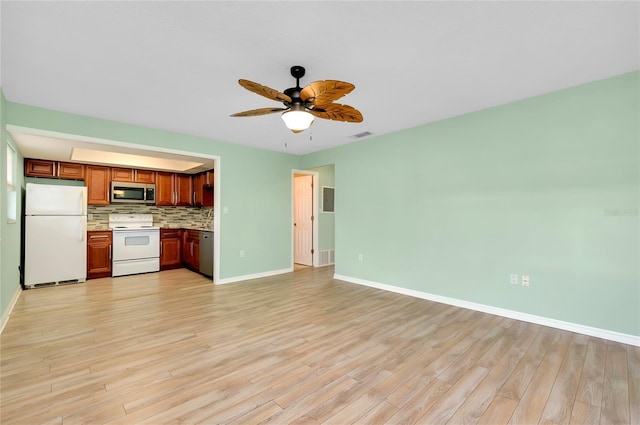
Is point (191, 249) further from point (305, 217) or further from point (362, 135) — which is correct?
point (362, 135)

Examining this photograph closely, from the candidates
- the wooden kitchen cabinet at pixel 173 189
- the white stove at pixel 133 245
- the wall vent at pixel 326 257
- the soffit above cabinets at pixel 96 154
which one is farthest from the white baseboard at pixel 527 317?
the wooden kitchen cabinet at pixel 173 189

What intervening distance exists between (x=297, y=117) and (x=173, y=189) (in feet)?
16.0

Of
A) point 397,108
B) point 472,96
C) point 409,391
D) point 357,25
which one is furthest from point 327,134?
point 409,391

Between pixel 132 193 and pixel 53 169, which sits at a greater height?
pixel 53 169

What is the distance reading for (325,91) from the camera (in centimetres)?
204

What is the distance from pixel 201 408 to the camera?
171 centimetres

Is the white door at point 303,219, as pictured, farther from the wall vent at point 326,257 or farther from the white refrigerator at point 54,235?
the white refrigerator at point 54,235

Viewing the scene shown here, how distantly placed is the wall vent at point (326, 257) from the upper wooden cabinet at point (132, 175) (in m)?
3.90

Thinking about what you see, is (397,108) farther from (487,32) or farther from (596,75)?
(596,75)

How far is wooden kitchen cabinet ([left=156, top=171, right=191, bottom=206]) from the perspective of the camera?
5996 millimetres

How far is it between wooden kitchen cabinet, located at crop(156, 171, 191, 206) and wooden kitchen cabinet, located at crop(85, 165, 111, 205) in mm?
854

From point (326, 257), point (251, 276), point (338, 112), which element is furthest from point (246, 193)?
point (338, 112)

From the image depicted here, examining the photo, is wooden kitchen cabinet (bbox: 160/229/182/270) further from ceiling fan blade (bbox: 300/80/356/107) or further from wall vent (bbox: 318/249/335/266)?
ceiling fan blade (bbox: 300/80/356/107)

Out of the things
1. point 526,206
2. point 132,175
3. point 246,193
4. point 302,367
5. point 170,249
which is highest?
point 132,175
